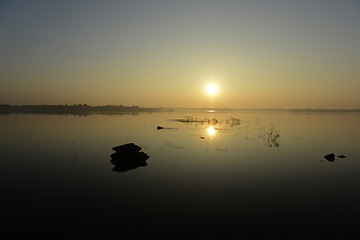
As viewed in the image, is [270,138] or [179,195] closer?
[179,195]

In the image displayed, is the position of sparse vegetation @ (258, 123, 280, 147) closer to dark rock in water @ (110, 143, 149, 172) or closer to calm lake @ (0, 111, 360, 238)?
calm lake @ (0, 111, 360, 238)

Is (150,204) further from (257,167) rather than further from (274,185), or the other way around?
Result: (257,167)

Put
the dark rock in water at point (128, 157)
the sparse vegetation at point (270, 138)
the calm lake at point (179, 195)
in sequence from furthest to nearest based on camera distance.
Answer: the sparse vegetation at point (270, 138)
the dark rock in water at point (128, 157)
the calm lake at point (179, 195)

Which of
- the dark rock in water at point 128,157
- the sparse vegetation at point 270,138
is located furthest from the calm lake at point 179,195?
the sparse vegetation at point 270,138

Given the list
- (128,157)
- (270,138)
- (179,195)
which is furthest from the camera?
(270,138)

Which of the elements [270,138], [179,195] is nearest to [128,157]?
[179,195]

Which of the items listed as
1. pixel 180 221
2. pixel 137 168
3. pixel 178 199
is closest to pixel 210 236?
pixel 180 221

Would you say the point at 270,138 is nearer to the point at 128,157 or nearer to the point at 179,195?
the point at 128,157

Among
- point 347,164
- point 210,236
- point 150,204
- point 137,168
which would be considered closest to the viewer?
point 210,236

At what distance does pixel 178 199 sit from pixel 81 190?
7093 millimetres

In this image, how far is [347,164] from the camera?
85.6 feet

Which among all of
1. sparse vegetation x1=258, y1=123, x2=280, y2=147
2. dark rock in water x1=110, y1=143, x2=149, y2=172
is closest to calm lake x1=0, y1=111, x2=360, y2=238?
dark rock in water x1=110, y1=143, x2=149, y2=172

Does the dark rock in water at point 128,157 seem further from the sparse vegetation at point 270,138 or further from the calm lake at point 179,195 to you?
the sparse vegetation at point 270,138

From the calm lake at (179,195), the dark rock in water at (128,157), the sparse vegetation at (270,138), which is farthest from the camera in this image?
the sparse vegetation at (270,138)
